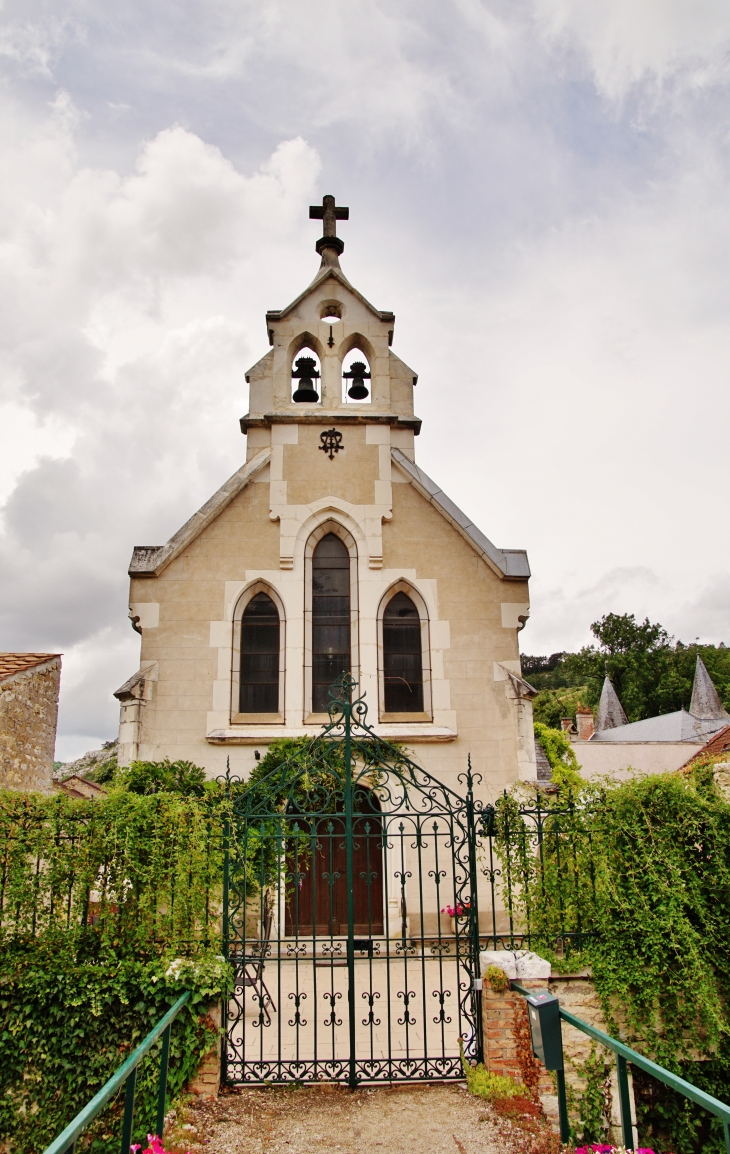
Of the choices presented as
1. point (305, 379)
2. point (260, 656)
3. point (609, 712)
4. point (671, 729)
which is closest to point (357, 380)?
point (305, 379)

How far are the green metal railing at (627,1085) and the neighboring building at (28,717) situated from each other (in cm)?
856

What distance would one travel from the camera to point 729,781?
24.6ft

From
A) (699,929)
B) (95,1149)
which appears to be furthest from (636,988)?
(95,1149)

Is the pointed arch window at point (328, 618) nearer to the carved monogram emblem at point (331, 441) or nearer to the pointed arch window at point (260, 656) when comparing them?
the pointed arch window at point (260, 656)

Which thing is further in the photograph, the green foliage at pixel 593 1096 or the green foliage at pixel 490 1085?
the green foliage at pixel 593 1096

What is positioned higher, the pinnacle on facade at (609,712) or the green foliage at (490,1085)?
the pinnacle on facade at (609,712)

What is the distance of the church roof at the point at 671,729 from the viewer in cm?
3372

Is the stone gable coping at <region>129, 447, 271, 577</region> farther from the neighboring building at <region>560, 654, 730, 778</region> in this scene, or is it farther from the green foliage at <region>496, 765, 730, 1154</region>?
the neighboring building at <region>560, 654, 730, 778</region>

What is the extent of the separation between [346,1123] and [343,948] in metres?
4.38

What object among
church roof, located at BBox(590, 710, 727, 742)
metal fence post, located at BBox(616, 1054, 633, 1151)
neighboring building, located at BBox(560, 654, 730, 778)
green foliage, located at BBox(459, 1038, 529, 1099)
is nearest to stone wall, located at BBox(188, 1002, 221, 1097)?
green foliage, located at BBox(459, 1038, 529, 1099)

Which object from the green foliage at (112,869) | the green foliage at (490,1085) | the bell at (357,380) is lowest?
the green foliage at (490,1085)

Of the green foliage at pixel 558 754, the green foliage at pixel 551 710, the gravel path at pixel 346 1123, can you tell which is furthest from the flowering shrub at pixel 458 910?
the green foliage at pixel 551 710

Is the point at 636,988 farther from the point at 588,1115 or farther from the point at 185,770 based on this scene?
the point at 185,770

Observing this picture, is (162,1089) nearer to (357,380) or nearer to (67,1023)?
(67,1023)
